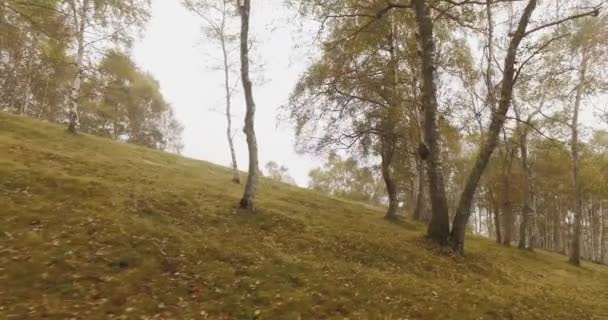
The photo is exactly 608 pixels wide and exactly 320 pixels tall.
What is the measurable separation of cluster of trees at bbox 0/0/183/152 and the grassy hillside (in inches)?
213

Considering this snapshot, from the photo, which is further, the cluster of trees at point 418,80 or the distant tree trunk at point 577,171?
the distant tree trunk at point 577,171

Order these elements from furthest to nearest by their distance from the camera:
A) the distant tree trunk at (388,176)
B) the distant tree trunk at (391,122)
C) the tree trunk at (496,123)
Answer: the distant tree trunk at (388,176) → the distant tree trunk at (391,122) → the tree trunk at (496,123)

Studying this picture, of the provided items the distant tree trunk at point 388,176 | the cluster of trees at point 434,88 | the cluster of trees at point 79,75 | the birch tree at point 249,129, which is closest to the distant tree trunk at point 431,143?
the cluster of trees at point 434,88

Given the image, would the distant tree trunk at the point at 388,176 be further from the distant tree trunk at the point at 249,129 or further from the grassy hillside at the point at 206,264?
the distant tree trunk at the point at 249,129

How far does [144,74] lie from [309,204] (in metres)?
41.7

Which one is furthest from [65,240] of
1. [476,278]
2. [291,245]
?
[476,278]

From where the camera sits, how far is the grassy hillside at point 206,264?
8.45m

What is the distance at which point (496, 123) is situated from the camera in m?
15.4

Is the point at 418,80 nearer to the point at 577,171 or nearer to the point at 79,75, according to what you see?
the point at 577,171

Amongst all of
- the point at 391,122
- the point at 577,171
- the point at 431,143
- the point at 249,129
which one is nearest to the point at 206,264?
the point at 249,129

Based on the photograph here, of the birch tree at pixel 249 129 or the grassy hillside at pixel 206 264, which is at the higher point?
the birch tree at pixel 249 129

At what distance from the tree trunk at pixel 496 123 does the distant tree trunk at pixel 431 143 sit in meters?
0.50

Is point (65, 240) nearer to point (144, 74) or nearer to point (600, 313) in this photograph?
point (600, 313)

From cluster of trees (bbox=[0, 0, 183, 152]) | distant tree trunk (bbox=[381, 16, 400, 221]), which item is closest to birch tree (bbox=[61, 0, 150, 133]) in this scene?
cluster of trees (bbox=[0, 0, 183, 152])
